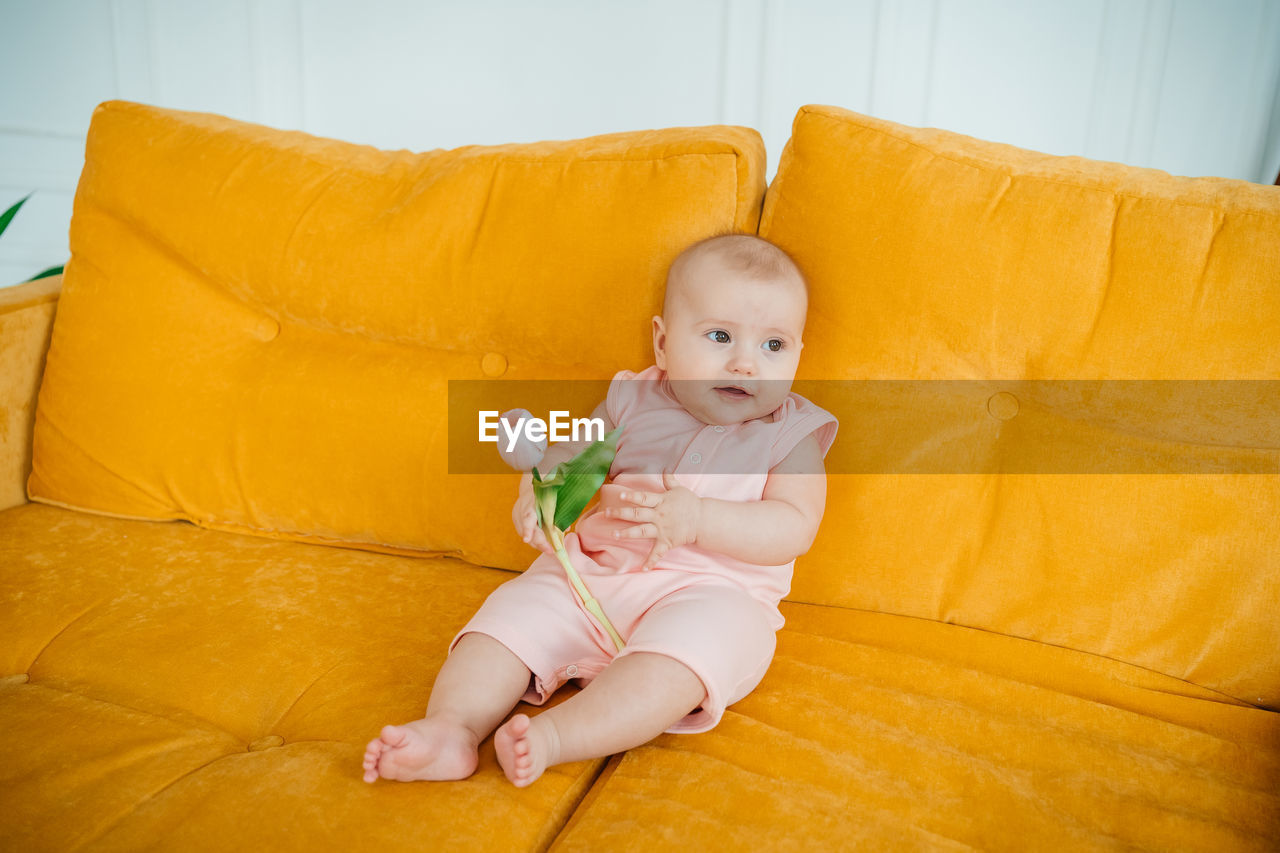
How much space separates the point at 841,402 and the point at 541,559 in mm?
489

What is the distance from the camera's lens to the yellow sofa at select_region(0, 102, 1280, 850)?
2.82 feet

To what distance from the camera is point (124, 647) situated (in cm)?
110

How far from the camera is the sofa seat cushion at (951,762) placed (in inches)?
32.0

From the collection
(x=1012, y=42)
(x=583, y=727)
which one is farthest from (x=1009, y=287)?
(x=1012, y=42)

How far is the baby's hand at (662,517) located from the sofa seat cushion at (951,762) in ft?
0.73

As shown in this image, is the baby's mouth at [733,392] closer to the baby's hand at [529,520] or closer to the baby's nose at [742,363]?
the baby's nose at [742,363]

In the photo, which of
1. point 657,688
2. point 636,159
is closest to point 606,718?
point 657,688

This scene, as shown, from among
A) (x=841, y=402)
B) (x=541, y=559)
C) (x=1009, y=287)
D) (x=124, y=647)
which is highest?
(x=1009, y=287)

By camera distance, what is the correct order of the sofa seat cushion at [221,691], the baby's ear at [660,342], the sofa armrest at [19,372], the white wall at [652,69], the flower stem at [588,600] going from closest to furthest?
the sofa seat cushion at [221,691], the flower stem at [588,600], the baby's ear at [660,342], the sofa armrest at [19,372], the white wall at [652,69]

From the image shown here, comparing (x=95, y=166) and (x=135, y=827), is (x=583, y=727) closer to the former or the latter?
(x=135, y=827)

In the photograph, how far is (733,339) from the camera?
43.9 inches

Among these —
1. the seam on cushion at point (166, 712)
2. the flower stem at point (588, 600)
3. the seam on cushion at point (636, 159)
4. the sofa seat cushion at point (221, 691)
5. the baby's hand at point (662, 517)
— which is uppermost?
the seam on cushion at point (636, 159)

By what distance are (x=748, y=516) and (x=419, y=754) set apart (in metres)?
0.47

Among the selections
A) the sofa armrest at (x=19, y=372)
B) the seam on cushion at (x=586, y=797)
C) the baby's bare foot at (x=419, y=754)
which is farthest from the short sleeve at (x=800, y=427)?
the sofa armrest at (x=19, y=372)
